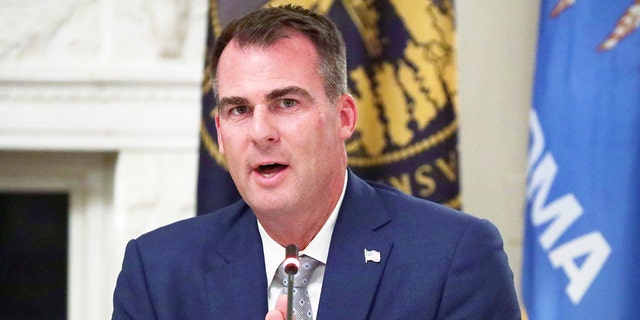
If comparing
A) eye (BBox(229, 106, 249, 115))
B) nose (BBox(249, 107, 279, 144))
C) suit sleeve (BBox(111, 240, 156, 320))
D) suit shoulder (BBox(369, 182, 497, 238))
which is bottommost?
suit sleeve (BBox(111, 240, 156, 320))

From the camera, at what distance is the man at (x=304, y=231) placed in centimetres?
218

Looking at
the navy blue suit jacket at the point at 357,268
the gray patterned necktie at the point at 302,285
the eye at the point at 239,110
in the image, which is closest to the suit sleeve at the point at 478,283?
the navy blue suit jacket at the point at 357,268

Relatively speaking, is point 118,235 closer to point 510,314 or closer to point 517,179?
point 517,179

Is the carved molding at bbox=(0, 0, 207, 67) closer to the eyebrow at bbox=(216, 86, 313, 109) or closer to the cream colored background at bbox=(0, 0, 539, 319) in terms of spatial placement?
the cream colored background at bbox=(0, 0, 539, 319)

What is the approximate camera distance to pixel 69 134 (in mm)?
4055

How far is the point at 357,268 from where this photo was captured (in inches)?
90.3

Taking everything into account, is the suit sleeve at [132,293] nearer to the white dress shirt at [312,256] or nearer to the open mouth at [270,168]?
the white dress shirt at [312,256]

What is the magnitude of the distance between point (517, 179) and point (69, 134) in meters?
1.79

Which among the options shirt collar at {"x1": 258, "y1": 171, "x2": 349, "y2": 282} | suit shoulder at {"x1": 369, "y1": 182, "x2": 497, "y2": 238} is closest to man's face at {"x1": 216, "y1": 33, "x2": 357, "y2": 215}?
shirt collar at {"x1": 258, "y1": 171, "x2": 349, "y2": 282}

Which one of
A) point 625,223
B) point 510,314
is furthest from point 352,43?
point 510,314

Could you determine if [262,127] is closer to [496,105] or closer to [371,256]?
[371,256]

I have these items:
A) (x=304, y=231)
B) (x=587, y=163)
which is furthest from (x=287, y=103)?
(x=587, y=163)

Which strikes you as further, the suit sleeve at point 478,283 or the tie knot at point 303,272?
the tie knot at point 303,272

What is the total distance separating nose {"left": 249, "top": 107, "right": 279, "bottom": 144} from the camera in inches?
83.7
